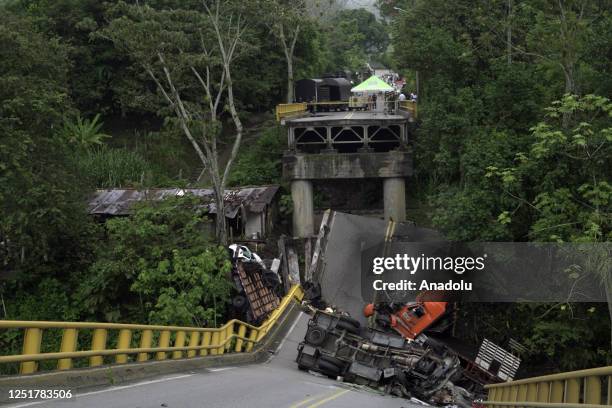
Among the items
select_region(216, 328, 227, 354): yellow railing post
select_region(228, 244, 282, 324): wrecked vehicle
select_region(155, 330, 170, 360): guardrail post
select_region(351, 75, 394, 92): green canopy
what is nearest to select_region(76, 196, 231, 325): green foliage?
select_region(228, 244, 282, 324): wrecked vehicle

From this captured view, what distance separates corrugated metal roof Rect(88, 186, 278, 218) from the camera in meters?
35.6

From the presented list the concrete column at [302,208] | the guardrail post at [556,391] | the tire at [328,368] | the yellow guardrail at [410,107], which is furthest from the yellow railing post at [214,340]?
the yellow guardrail at [410,107]

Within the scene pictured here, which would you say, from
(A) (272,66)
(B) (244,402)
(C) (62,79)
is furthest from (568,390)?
(A) (272,66)

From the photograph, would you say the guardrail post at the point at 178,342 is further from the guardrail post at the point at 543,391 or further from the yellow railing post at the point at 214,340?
the guardrail post at the point at 543,391

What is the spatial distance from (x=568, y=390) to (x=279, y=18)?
26342 millimetres

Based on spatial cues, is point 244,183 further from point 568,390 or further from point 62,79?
point 568,390

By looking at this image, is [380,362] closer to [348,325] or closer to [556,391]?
[348,325]

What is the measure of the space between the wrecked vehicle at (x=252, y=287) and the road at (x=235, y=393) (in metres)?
7.17

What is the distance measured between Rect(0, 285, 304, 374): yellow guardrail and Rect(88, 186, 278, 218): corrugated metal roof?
14.5 m

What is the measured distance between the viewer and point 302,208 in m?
39.4

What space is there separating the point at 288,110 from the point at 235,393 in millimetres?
32850

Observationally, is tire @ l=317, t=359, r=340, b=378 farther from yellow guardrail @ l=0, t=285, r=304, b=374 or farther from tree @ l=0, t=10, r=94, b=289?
tree @ l=0, t=10, r=94, b=289

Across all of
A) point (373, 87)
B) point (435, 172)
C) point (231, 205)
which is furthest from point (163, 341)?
point (373, 87)

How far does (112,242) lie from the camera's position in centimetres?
2827
